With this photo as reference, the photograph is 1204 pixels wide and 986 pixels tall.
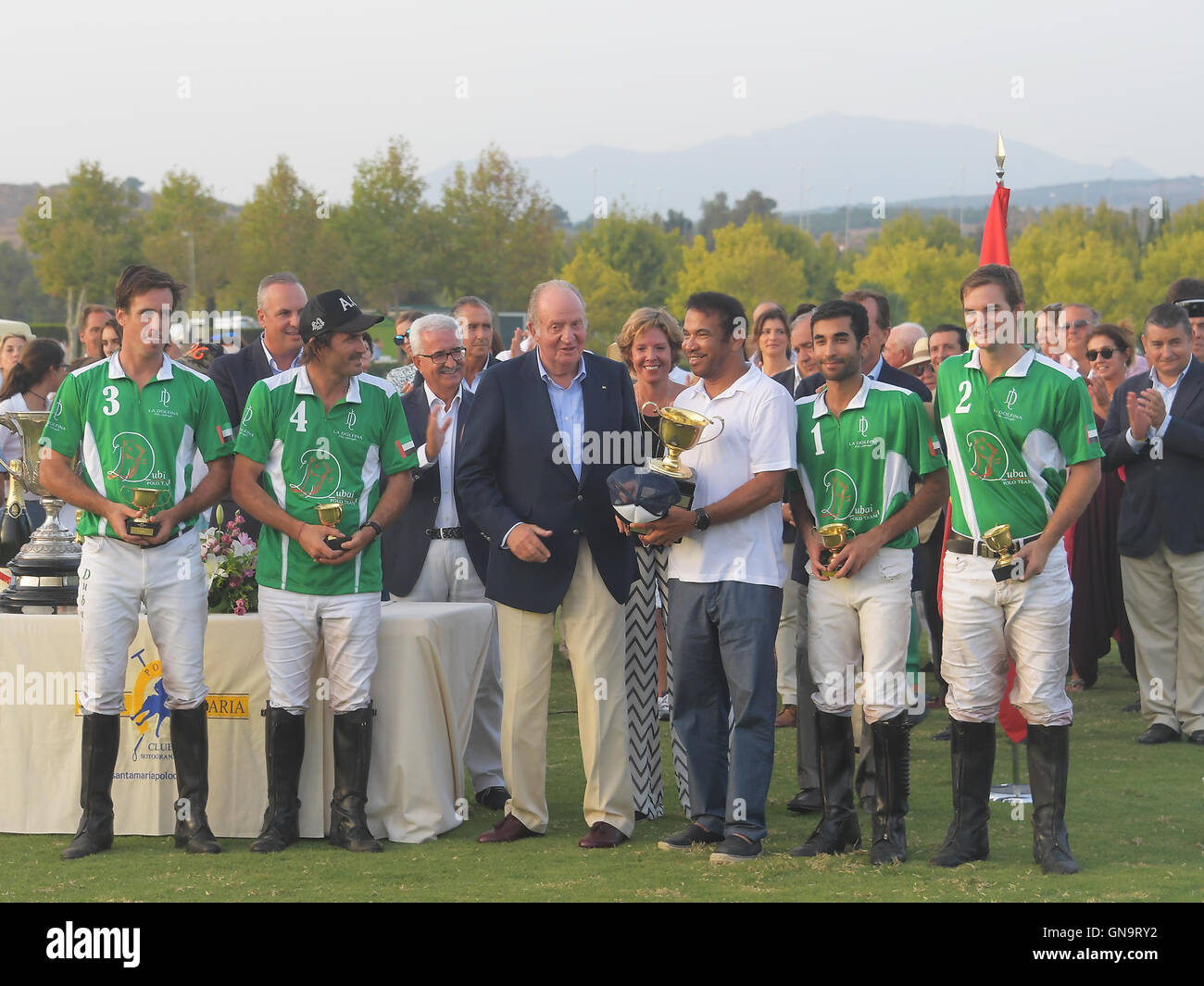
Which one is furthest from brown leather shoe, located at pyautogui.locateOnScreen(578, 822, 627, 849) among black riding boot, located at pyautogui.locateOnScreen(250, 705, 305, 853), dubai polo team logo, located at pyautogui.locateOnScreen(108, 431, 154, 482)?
dubai polo team logo, located at pyautogui.locateOnScreen(108, 431, 154, 482)

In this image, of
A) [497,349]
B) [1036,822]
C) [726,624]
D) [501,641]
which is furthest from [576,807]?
[497,349]

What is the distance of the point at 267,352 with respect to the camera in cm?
738

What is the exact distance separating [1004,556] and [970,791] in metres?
1.00

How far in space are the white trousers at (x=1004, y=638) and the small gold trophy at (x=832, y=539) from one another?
16.5 inches

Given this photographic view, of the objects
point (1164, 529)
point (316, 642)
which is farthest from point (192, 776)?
point (1164, 529)

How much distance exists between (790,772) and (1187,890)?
2763 mm

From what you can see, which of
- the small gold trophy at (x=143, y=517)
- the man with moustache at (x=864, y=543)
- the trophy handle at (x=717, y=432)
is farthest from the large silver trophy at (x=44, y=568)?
the man with moustache at (x=864, y=543)

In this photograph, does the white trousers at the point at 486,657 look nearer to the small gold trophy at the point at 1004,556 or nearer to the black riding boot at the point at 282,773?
the black riding boot at the point at 282,773

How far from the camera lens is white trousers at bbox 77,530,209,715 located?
582 centimetres

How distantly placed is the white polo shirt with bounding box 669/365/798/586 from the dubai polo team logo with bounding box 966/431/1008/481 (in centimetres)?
73

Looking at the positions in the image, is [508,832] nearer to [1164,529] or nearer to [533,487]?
[533,487]

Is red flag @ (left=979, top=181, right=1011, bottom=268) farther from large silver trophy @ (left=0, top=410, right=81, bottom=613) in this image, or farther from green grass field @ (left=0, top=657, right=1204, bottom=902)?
large silver trophy @ (left=0, top=410, right=81, bottom=613)

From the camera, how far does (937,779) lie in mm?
7461

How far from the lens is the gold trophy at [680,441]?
221 inches
